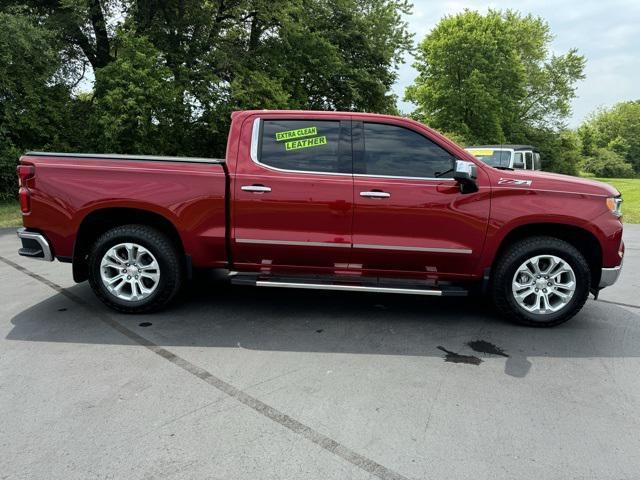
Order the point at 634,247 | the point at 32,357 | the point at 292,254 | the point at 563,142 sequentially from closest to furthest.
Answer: the point at 32,357 < the point at 292,254 < the point at 634,247 < the point at 563,142

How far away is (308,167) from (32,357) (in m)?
2.77

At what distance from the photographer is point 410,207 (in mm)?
4453

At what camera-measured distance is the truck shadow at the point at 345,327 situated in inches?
161

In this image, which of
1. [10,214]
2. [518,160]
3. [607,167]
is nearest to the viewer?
[10,214]

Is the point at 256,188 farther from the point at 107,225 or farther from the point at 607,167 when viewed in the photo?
the point at 607,167

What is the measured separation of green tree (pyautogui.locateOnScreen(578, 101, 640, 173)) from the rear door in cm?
8708

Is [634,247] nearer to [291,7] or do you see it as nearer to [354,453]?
[354,453]

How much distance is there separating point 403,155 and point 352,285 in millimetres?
1315

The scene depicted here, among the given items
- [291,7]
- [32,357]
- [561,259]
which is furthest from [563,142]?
[32,357]

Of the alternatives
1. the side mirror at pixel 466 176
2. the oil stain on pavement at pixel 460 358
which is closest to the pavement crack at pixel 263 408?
the oil stain on pavement at pixel 460 358

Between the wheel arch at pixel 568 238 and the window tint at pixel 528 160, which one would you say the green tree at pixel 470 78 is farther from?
the wheel arch at pixel 568 238

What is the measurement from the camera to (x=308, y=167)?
15.0ft

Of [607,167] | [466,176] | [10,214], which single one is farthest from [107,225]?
[607,167]

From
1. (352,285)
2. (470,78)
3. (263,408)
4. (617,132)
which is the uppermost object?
(617,132)
